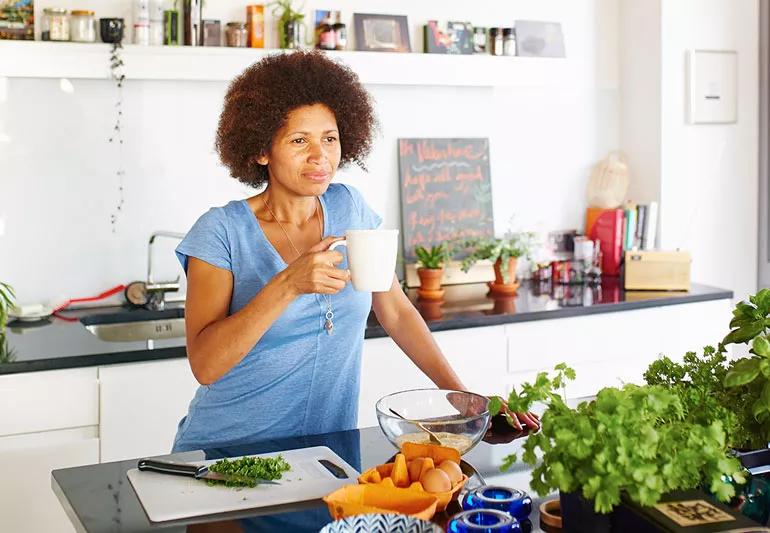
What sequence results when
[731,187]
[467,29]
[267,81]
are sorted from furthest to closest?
[731,187] < [467,29] < [267,81]

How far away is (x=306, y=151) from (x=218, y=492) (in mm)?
798

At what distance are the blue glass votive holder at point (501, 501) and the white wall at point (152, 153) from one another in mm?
2236

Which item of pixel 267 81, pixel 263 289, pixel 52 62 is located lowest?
pixel 263 289

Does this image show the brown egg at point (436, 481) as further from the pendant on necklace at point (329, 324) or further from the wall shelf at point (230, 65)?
the wall shelf at point (230, 65)

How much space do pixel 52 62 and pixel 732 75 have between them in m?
2.61

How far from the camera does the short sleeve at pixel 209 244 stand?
204 cm

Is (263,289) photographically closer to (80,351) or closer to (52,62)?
(80,351)

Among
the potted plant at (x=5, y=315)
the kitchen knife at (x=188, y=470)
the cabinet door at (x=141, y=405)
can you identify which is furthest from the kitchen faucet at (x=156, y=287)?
the kitchen knife at (x=188, y=470)

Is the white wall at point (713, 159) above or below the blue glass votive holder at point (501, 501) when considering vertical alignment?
above

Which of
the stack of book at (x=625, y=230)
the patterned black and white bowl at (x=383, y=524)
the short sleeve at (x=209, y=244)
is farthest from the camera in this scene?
the stack of book at (x=625, y=230)

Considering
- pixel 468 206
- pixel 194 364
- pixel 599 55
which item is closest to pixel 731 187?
pixel 599 55

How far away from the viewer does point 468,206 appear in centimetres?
399

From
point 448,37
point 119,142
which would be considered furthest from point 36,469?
point 448,37

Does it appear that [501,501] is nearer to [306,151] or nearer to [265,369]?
[265,369]
